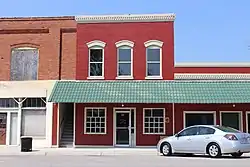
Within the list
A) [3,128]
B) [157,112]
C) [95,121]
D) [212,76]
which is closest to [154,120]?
[157,112]

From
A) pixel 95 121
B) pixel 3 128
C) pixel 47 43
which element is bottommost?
pixel 3 128

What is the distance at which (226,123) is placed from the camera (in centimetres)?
2578

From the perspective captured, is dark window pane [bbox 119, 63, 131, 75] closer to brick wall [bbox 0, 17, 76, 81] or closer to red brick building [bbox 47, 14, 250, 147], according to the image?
red brick building [bbox 47, 14, 250, 147]

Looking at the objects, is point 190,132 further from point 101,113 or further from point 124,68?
point 124,68

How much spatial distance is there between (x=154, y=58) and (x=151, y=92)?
2696 millimetres

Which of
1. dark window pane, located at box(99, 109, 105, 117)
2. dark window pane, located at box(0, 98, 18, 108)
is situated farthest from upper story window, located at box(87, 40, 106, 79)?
dark window pane, located at box(0, 98, 18, 108)

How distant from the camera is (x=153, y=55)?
2639 cm

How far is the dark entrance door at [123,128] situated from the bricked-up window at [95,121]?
867 mm

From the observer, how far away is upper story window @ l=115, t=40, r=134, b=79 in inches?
1039

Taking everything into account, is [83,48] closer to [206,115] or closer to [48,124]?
[48,124]

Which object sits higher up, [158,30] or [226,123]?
[158,30]

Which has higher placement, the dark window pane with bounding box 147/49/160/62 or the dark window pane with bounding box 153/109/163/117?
the dark window pane with bounding box 147/49/160/62

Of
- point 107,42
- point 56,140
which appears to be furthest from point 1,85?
point 107,42

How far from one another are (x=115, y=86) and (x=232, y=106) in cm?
719
